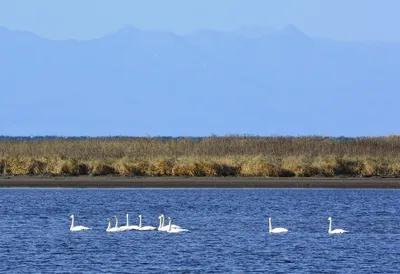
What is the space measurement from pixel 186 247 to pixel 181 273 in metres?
4.16

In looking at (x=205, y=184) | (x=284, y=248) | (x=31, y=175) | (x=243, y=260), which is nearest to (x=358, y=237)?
(x=284, y=248)

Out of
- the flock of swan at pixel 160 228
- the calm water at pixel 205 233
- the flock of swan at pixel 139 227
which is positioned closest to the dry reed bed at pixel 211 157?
the calm water at pixel 205 233

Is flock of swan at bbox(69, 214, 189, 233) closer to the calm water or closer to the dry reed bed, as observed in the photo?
the calm water

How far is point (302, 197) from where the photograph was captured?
41.8 m

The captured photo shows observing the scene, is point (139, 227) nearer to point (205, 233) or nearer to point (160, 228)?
point (160, 228)

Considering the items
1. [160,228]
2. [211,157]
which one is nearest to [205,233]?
[160,228]

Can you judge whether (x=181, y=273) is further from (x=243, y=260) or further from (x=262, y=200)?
(x=262, y=200)

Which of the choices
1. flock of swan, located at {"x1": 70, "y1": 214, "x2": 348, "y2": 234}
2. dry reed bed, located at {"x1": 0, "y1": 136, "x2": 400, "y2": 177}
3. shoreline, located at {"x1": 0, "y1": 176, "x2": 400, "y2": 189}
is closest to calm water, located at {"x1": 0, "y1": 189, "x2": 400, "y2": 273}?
flock of swan, located at {"x1": 70, "y1": 214, "x2": 348, "y2": 234}

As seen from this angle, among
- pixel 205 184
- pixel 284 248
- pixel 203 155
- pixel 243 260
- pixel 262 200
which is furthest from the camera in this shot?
pixel 203 155

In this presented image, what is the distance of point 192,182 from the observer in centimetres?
4641

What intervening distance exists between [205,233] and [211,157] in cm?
2071

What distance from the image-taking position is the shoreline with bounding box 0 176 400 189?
45500mm

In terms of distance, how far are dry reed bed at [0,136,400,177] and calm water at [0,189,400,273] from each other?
3765 mm

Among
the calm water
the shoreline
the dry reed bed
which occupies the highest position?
the dry reed bed
